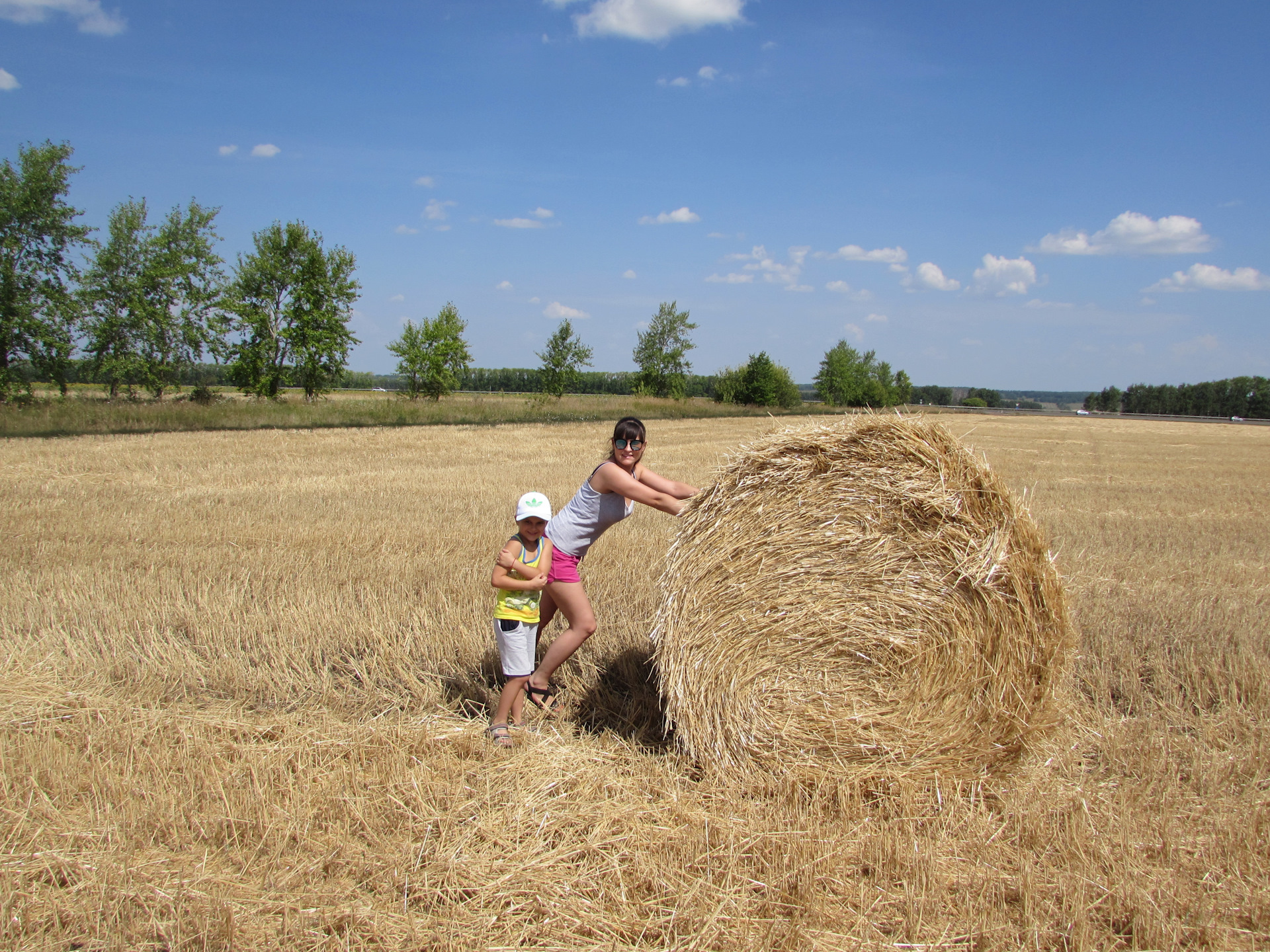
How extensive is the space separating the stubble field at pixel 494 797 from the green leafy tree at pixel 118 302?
1368 inches

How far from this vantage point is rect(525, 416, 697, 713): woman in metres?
4.04

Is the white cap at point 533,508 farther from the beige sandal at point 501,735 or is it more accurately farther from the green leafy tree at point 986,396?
the green leafy tree at point 986,396

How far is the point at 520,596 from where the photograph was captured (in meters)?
3.97

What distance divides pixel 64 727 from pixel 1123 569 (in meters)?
9.16

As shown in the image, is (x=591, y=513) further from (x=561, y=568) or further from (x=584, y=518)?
(x=561, y=568)

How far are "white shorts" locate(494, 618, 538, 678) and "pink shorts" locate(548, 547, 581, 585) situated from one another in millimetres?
302

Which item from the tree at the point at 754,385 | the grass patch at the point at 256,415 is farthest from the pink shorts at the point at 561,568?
the tree at the point at 754,385

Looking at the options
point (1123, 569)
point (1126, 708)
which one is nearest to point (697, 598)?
Answer: point (1126, 708)

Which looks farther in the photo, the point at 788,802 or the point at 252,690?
the point at 252,690

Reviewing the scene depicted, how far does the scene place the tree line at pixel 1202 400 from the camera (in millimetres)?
71625

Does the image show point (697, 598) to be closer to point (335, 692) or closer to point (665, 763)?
point (665, 763)

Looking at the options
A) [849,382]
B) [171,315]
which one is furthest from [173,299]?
[849,382]

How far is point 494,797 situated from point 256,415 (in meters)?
28.9

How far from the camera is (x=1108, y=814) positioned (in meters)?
3.41
